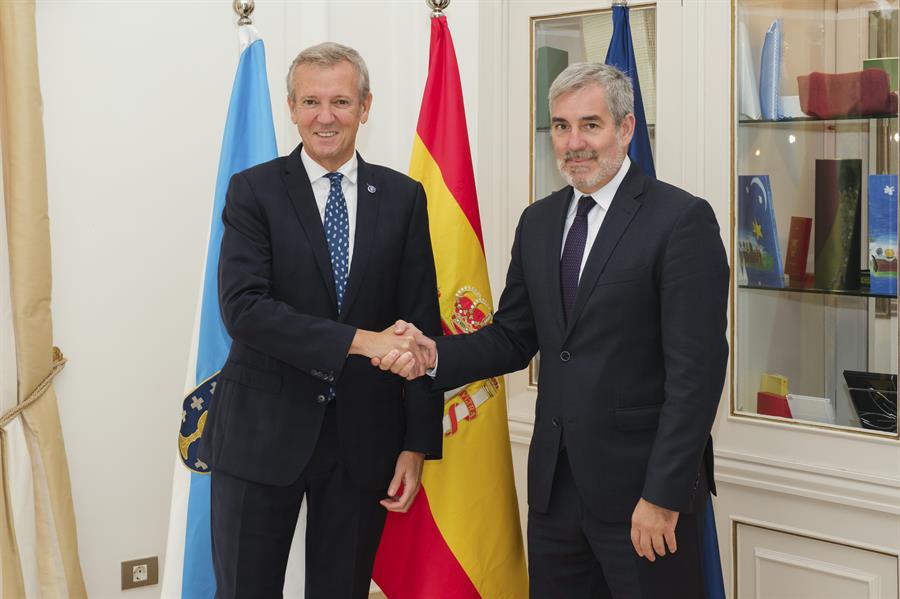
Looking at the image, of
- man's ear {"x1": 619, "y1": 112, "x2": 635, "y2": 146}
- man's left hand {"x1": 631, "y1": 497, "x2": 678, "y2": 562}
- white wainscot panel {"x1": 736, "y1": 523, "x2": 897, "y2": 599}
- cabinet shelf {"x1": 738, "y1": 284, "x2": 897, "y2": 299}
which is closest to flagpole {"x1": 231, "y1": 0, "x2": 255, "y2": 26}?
man's ear {"x1": 619, "y1": 112, "x2": 635, "y2": 146}

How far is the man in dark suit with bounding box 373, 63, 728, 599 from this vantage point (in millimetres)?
1718

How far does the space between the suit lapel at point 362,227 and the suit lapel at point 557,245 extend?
41cm

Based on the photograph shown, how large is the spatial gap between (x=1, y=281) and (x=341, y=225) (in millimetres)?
1133

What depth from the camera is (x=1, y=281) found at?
2398 mm

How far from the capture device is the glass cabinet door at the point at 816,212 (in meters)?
2.28

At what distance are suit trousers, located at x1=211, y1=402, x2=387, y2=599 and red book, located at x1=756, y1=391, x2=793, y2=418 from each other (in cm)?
124

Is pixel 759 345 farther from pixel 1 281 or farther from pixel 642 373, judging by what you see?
pixel 1 281

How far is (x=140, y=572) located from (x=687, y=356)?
6.55 ft

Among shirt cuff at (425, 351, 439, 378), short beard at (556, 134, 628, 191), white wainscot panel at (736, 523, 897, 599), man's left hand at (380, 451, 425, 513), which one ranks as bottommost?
white wainscot panel at (736, 523, 897, 599)

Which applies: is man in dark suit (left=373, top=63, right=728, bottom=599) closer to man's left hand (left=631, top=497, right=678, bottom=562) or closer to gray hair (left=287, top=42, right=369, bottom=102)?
man's left hand (left=631, top=497, right=678, bottom=562)

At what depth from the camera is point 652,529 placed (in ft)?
5.63

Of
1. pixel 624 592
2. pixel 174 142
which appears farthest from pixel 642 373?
pixel 174 142

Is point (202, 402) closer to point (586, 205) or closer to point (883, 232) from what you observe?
point (586, 205)

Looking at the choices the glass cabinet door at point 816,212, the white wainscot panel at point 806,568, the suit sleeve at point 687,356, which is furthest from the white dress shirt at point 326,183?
the white wainscot panel at point 806,568
